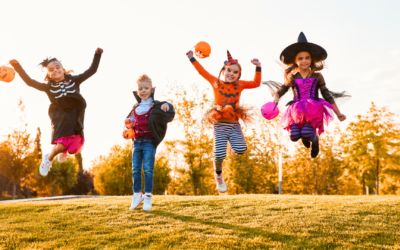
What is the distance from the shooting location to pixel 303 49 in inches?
218

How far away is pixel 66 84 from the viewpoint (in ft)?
18.7

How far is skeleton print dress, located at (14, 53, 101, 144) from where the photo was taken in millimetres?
5539

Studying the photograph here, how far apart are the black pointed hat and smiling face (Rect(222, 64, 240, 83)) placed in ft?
2.71

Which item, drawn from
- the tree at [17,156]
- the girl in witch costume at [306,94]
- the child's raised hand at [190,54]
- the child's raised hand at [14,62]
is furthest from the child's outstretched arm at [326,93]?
the tree at [17,156]

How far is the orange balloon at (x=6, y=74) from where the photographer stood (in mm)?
5762

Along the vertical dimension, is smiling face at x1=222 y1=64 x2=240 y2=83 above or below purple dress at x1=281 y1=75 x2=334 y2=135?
above

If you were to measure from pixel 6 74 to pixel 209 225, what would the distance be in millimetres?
6376

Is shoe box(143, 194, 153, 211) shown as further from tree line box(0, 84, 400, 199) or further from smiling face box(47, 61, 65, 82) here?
tree line box(0, 84, 400, 199)

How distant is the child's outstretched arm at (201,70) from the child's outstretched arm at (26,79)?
251 cm

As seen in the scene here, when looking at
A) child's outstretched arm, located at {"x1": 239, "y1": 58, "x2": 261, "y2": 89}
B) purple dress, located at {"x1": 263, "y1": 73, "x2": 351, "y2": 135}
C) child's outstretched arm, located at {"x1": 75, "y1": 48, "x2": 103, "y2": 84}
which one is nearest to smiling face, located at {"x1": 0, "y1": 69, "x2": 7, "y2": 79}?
child's outstretched arm, located at {"x1": 75, "y1": 48, "x2": 103, "y2": 84}

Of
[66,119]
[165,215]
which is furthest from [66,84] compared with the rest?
[165,215]

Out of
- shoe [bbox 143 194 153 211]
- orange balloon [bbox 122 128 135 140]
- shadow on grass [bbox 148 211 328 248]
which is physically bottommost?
shadow on grass [bbox 148 211 328 248]

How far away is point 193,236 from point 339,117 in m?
5.00

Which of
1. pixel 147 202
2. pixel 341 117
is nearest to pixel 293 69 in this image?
pixel 341 117
